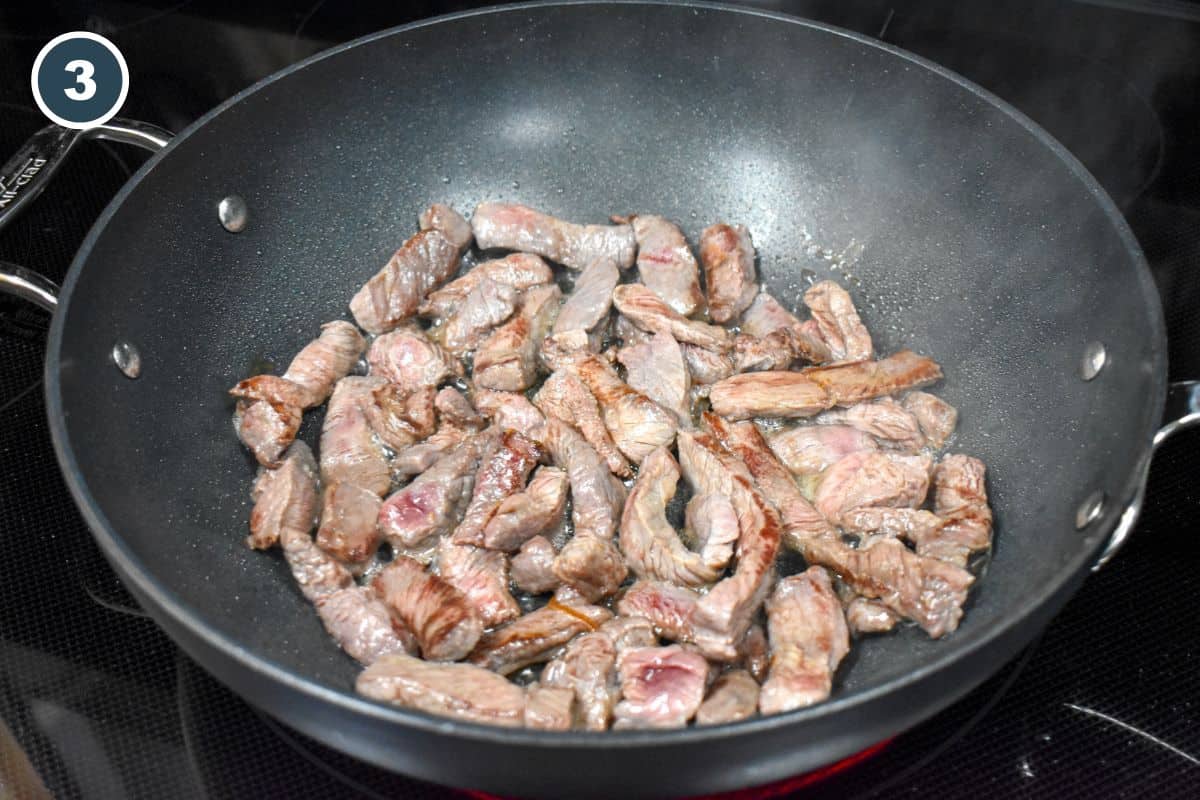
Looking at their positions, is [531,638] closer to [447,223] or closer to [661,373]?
[661,373]

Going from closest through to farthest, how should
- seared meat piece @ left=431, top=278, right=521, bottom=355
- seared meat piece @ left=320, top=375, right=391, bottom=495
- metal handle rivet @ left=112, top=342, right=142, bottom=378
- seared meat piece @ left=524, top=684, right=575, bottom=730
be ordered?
1. seared meat piece @ left=524, top=684, right=575, bottom=730
2. metal handle rivet @ left=112, top=342, right=142, bottom=378
3. seared meat piece @ left=320, top=375, right=391, bottom=495
4. seared meat piece @ left=431, top=278, right=521, bottom=355

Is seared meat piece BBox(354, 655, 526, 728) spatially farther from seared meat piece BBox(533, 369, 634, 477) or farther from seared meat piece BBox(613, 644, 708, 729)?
seared meat piece BBox(533, 369, 634, 477)

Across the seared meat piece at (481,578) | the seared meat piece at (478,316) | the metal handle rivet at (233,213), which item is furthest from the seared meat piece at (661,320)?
the metal handle rivet at (233,213)

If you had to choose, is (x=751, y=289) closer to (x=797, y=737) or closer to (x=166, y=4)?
(x=797, y=737)

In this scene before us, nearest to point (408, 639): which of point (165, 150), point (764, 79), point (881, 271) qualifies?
point (165, 150)

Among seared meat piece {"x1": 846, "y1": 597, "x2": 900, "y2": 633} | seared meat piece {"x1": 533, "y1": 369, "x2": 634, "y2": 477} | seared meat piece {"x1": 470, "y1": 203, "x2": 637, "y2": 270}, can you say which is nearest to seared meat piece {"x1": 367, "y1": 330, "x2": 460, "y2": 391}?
seared meat piece {"x1": 533, "y1": 369, "x2": 634, "y2": 477}
